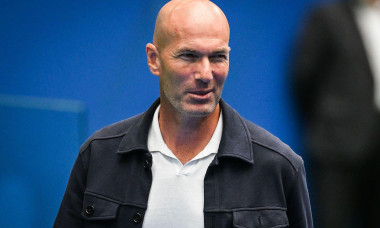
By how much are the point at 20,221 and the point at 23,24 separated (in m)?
1.09

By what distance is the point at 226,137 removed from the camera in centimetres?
361

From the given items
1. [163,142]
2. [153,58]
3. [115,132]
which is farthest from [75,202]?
[153,58]

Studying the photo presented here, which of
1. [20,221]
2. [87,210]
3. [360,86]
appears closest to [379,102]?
[360,86]

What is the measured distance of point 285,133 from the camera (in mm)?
5566

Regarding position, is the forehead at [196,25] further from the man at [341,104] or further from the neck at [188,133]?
the man at [341,104]

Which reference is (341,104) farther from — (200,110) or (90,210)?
(90,210)

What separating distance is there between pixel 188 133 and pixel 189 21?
1.56ft

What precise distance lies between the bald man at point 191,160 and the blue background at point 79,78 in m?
0.73

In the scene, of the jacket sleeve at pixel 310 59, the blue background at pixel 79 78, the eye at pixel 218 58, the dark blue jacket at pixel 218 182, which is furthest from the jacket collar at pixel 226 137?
the blue background at pixel 79 78

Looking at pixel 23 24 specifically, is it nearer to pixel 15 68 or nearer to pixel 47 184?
pixel 15 68

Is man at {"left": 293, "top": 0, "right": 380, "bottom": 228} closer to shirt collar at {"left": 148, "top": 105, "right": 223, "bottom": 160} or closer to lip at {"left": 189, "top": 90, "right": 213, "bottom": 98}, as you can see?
shirt collar at {"left": 148, "top": 105, "right": 223, "bottom": 160}

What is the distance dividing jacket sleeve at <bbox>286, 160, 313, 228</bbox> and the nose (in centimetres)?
56

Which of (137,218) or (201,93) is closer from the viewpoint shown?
(201,93)

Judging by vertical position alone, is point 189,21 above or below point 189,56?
above
